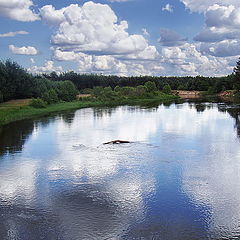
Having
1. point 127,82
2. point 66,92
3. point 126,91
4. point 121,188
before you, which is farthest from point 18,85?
point 127,82

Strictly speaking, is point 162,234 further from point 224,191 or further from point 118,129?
point 118,129

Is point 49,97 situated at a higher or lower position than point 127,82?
lower

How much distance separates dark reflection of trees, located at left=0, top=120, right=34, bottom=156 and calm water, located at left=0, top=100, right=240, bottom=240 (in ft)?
0.40

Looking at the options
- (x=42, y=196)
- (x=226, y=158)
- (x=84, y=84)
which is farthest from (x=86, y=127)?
(x=84, y=84)

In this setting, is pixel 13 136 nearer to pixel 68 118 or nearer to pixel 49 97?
pixel 68 118

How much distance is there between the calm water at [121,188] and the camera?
9617mm

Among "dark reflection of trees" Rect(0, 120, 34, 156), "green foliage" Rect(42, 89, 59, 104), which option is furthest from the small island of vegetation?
"dark reflection of trees" Rect(0, 120, 34, 156)

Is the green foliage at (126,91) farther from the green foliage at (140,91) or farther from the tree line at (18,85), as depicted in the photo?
the tree line at (18,85)

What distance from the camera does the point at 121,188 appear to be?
1305cm

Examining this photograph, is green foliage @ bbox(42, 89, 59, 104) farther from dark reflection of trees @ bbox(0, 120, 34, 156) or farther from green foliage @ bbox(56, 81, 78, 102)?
dark reflection of trees @ bbox(0, 120, 34, 156)

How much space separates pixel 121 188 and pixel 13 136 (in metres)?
15.7

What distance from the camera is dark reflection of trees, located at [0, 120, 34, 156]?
21.8 m

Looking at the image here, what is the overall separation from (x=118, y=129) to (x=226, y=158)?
13001mm

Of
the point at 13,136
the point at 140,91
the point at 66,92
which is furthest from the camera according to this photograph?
the point at 140,91
